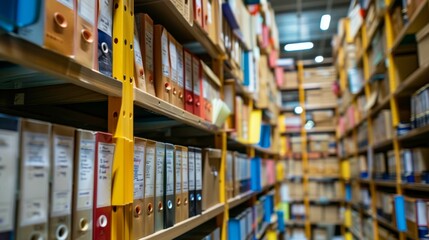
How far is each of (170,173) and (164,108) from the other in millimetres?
220

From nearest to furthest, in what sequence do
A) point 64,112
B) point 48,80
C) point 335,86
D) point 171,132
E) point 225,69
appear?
point 48,80 < point 64,112 < point 171,132 < point 225,69 < point 335,86

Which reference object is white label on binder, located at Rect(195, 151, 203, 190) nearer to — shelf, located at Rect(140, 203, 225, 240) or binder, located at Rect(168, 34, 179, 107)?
shelf, located at Rect(140, 203, 225, 240)

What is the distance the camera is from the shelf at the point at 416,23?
6.53 ft

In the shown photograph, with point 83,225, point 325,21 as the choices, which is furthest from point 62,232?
point 325,21

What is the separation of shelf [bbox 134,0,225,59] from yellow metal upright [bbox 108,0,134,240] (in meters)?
0.28

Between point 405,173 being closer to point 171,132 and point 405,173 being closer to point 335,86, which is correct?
point 171,132

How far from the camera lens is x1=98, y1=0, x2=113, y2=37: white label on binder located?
0.88 meters

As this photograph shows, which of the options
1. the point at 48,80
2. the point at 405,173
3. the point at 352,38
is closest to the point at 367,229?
the point at 405,173

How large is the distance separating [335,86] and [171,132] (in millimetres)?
4587

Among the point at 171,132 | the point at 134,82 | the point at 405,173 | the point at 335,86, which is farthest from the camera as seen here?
the point at 335,86

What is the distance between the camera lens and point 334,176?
6008mm

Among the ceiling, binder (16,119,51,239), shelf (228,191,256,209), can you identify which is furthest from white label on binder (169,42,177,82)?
the ceiling

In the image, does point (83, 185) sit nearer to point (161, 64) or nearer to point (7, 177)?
point (7, 177)

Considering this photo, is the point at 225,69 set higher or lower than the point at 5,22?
higher
